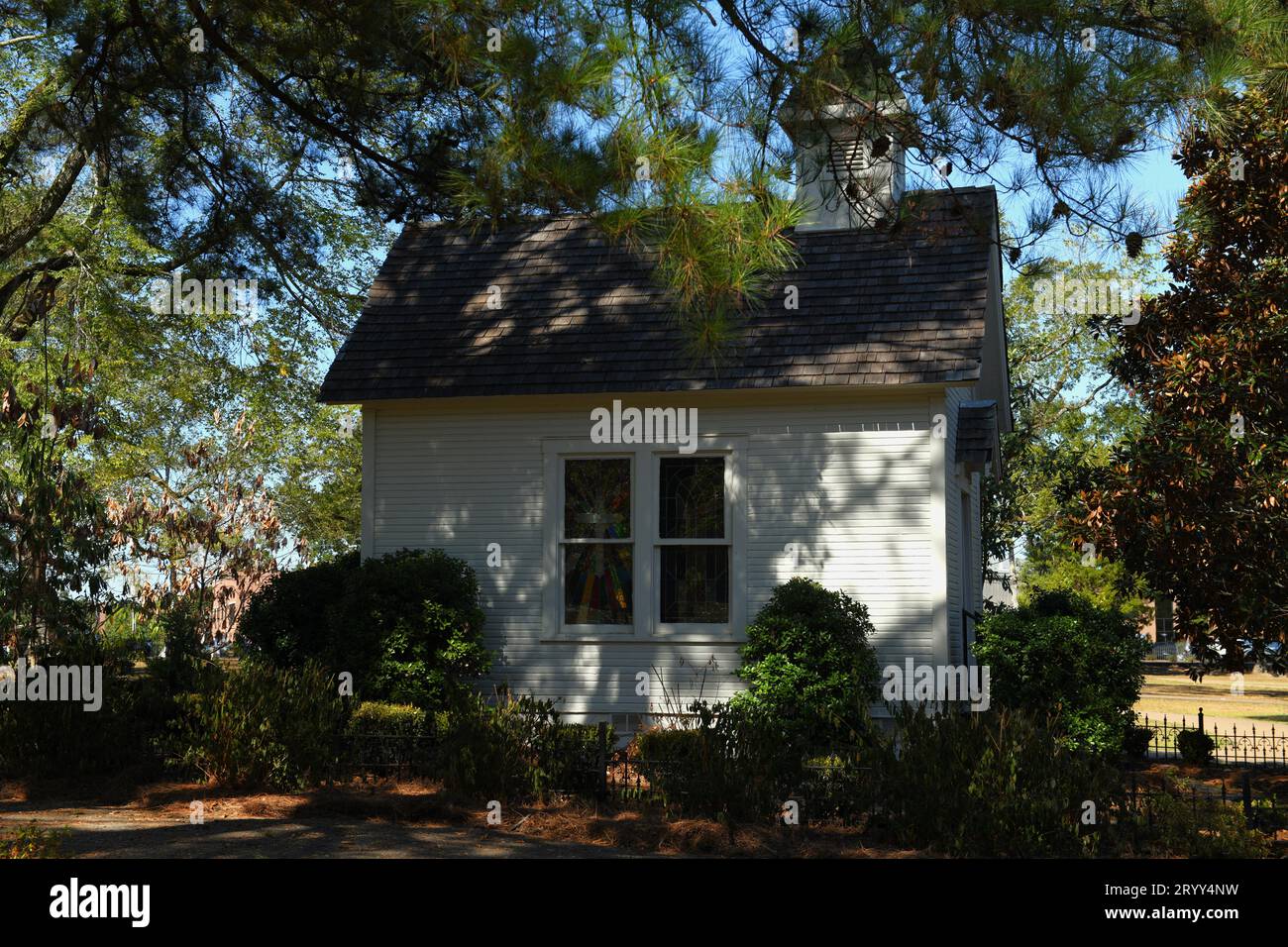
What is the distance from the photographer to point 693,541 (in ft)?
46.2

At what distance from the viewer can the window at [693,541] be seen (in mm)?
14039

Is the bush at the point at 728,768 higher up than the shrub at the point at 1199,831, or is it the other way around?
the bush at the point at 728,768

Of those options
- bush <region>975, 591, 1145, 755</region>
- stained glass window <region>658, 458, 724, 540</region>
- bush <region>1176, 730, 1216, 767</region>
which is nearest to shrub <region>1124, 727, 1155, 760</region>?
bush <region>1176, 730, 1216, 767</region>

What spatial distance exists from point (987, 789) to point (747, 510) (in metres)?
5.74

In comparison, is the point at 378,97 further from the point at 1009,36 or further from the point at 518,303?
the point at 1009,36

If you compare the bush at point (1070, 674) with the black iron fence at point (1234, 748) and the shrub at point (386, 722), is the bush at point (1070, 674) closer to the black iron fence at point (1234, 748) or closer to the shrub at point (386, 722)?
the black iron fence at point (1234, 748)

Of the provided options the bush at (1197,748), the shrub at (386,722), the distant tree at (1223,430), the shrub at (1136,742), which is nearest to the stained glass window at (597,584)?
the shrub at (386,722)

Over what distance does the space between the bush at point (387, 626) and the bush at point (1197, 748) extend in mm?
8733

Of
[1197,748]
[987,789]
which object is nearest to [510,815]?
[987,789]

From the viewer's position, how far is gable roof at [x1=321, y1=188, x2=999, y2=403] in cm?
1364

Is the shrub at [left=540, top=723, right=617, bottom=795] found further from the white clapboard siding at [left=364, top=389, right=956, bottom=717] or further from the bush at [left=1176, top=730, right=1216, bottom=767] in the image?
the bush at [left=1176, top=730, right=1216, bottom=767]

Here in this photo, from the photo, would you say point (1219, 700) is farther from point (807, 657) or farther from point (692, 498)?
point (807, 657)

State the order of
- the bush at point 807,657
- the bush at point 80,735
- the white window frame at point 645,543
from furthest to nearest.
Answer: the white window frame at point 645,543, the bush at point 807,657, the bush at point 80,735
